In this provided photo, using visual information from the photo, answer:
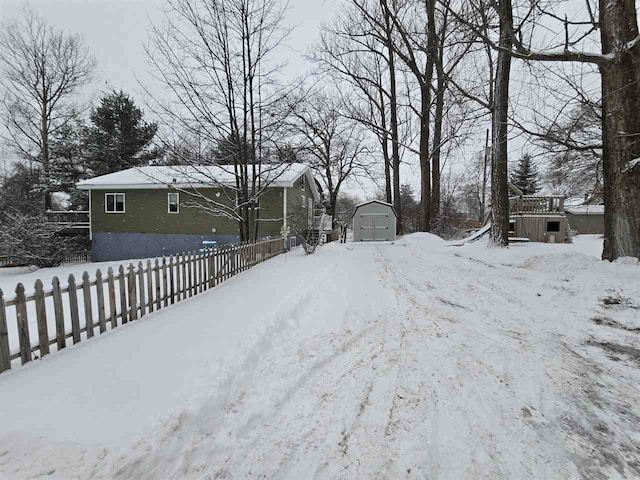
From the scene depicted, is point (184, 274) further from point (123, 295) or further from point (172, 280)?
point (123, 295)

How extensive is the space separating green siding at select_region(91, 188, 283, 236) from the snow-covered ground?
554 inches

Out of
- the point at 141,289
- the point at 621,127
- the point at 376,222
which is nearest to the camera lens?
the point at 141,289

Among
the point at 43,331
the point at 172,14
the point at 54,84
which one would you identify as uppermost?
the point at 54,84

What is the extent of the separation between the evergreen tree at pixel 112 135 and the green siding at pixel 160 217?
24.0 ft

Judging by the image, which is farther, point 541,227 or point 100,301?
point 541,227

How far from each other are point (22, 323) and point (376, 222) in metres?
19.2

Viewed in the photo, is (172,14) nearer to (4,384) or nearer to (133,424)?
(4,384)

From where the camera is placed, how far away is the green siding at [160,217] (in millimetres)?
19125

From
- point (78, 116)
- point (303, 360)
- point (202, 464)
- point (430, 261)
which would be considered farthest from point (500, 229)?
point (78, 116)

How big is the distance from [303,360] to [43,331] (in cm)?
270

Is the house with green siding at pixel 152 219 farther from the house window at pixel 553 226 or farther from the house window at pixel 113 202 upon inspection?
the house window at pixel 553 226

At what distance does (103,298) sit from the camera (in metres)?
4.27

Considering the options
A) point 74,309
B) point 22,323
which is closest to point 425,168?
point 74,309

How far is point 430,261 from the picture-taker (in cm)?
999
